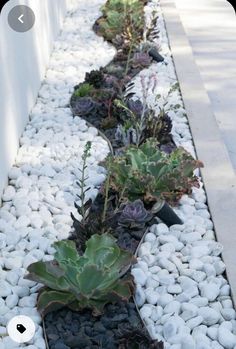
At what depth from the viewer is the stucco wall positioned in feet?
10.3

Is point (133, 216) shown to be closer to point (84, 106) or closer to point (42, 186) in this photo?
point (42, 186)

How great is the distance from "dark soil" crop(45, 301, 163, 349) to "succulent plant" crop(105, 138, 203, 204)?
0.63 metres

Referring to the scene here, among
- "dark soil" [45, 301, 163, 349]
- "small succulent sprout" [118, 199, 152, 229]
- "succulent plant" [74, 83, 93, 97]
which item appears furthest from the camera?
"succulent plant" [74, 83, 93, 97]

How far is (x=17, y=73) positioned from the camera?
11.6 ft

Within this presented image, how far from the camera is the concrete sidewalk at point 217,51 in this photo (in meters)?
4.27

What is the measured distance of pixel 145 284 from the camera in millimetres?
2359

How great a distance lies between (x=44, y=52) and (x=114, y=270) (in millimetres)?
2625

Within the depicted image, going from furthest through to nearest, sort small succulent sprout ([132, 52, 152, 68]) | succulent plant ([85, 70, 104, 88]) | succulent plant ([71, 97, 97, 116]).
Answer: small succulent sprout ([132, 52, 152, 68]) < succulent plant ([85, 70, 104, 88]) < succulent plant ([71, 97, 97, 116])

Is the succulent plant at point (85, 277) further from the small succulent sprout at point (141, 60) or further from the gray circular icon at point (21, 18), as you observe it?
the small succulent sprout at point (141, 60)

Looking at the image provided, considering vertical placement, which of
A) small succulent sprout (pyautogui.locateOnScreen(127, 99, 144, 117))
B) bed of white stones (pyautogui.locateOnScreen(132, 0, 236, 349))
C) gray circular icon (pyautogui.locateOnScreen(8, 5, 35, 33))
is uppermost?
gray circular icon (pyautogui.locateOnScreen(8, 5, 35, 33))

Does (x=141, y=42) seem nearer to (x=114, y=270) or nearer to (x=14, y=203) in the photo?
(x=14, y=203)

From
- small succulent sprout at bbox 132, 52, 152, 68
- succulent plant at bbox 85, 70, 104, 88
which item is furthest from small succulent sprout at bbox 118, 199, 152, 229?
small succulent sprout at bbox 132, 52, 152, 68

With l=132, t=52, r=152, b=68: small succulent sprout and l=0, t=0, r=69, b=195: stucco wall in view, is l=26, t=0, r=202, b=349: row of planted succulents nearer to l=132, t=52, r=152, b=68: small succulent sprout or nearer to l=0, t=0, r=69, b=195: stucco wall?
l=132, t=52, r=152, b=68: small succulent sprout

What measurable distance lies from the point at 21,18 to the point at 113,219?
1673mm
